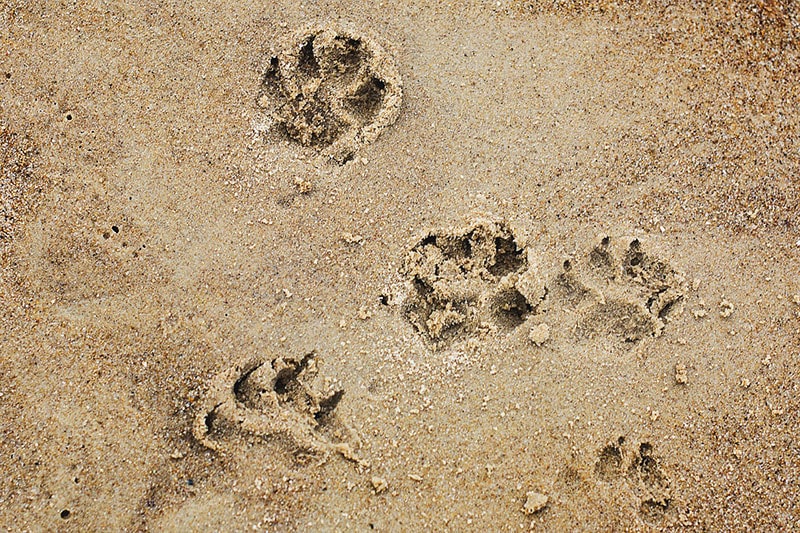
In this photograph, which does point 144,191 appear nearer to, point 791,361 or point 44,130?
point 44,130

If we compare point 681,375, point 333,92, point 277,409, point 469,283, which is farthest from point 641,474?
point 333,92

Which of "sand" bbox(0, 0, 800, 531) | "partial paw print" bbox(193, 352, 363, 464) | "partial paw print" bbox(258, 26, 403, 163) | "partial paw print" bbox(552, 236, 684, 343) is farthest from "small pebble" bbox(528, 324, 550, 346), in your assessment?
"partial paw print" bbox(258, 26, 403, 163)

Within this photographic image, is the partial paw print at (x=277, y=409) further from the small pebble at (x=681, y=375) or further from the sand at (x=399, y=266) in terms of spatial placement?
the small pebble at (x=681, y=375)

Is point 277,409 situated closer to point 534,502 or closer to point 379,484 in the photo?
point 379,484

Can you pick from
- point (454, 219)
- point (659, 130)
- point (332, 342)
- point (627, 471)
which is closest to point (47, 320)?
point (332, 342)

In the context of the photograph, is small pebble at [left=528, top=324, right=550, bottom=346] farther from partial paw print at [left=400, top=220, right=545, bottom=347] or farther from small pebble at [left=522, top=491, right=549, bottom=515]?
small pebble at [left=522, top=491, right=549, bottom=515]

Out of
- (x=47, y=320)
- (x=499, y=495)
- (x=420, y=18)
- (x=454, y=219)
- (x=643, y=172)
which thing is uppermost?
(x=420, y=18)
